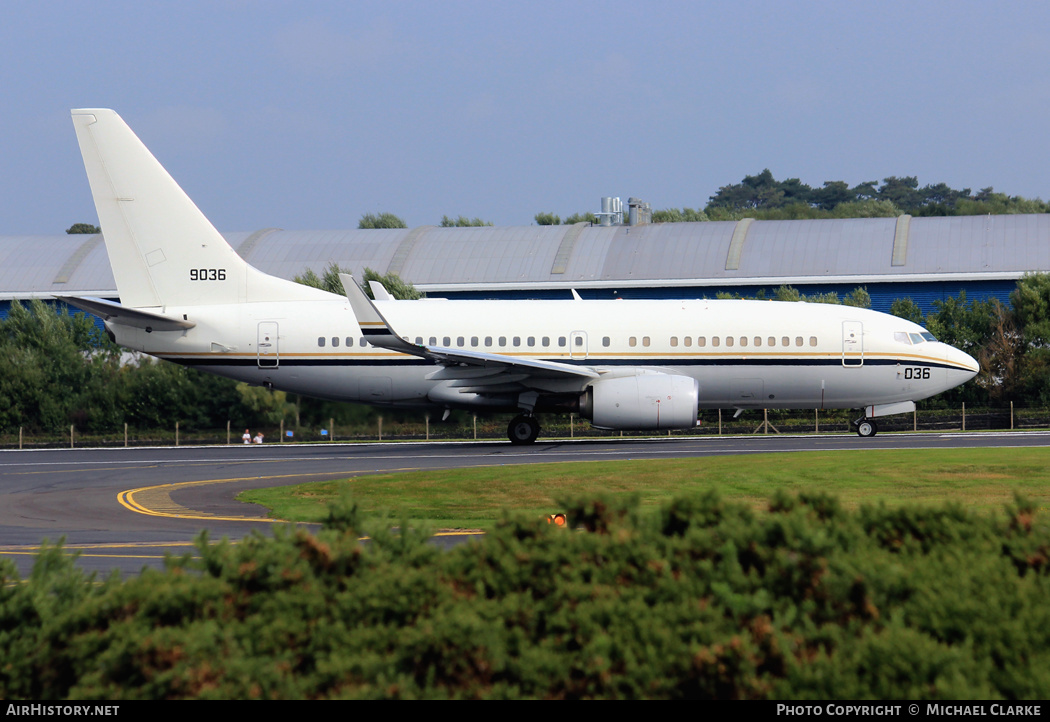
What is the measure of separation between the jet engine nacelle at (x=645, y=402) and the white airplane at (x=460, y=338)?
0.93 meters

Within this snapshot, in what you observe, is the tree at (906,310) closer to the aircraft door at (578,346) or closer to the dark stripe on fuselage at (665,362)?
the dark stripe on fuselage at (665,362)

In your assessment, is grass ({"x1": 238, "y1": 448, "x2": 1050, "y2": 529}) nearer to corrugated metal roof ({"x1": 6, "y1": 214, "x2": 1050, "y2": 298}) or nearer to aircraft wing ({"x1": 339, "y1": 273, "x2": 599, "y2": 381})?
aircraft wing ({"x1": 339, "y1": 273, "x2": 599, "y2": 381})

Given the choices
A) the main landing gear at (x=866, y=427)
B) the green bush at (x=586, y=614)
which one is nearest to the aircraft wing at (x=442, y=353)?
the main landing gear at (x=866, y=427)

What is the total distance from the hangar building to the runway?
84.0 ft

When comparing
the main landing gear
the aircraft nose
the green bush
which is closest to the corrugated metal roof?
the aircraft nose

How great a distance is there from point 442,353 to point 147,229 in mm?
10496

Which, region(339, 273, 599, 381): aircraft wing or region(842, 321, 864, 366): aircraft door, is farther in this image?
region(842, 321, 864, 366): aircraft door

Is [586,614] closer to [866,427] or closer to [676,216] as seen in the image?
[866,427]

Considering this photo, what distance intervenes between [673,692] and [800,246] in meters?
57.5

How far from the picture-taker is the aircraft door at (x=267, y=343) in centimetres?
3222

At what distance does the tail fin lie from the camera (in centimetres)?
3247
